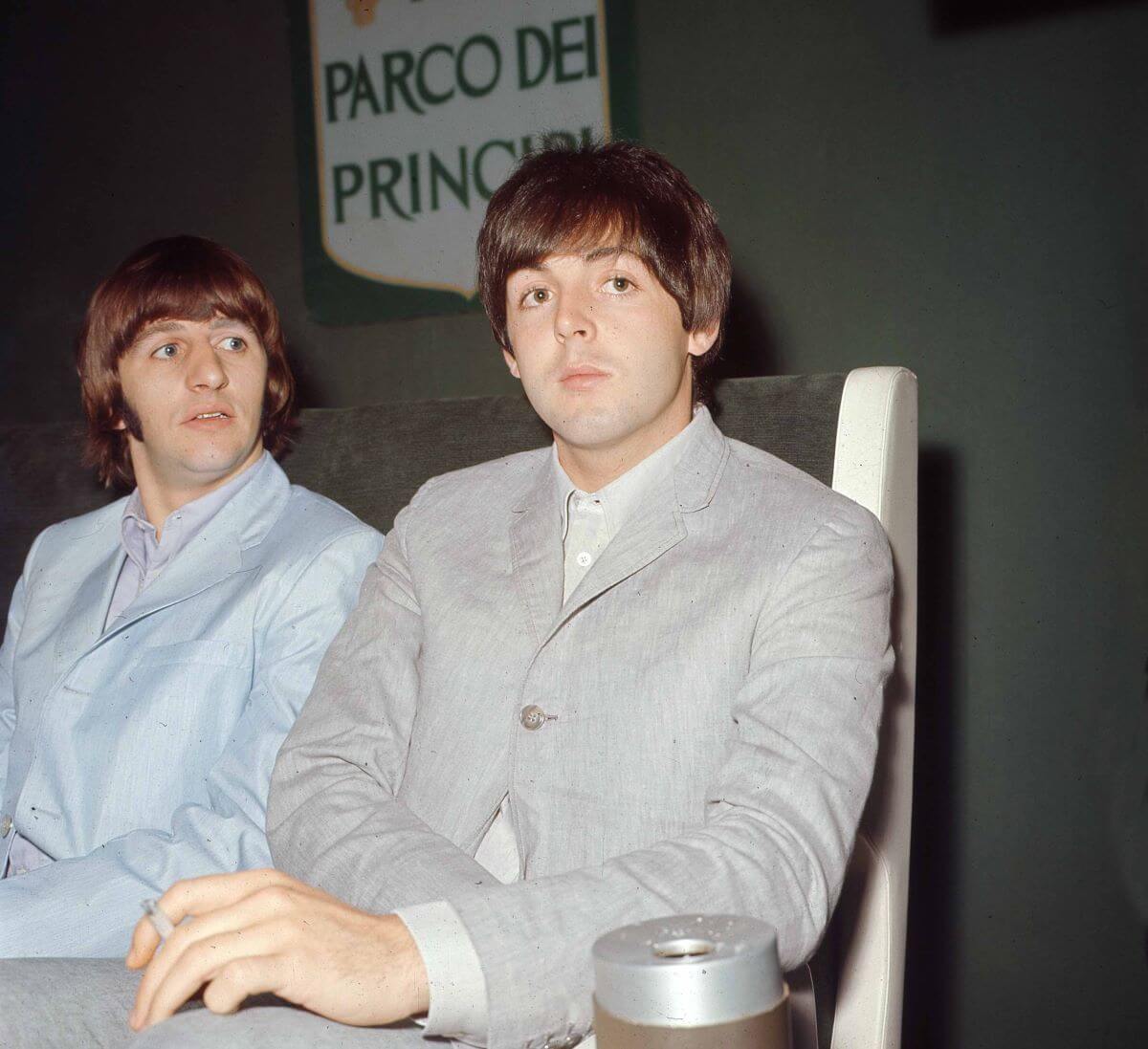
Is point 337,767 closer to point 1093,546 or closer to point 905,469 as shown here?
point 905,469

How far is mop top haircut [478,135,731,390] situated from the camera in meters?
1.47

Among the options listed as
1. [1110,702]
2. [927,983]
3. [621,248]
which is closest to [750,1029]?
[621,248]

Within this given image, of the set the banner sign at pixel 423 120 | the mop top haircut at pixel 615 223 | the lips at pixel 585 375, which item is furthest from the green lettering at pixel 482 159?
the lips at pixel 585 375

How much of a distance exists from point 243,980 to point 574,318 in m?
0.78

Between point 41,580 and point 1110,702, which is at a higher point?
point 41,580

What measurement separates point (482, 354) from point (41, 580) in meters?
0.98

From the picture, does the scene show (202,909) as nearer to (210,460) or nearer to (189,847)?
(189,847)

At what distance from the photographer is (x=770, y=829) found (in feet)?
3.60

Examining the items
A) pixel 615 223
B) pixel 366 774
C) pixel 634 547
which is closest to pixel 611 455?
pixel 634 547

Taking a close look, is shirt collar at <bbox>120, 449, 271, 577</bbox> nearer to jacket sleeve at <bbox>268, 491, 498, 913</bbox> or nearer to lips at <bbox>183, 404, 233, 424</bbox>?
lips at <bbox>183, 404, 233, 424</bbox>

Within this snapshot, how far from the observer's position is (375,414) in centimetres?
195

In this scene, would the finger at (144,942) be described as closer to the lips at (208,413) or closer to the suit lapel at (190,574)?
the suit lapel at (190,574)

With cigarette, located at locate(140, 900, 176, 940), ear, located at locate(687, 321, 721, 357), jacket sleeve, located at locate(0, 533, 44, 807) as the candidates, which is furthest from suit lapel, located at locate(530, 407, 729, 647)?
jacket sleeve, located at locate(0, 533, 44, 807)

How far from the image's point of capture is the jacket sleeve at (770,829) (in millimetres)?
986
